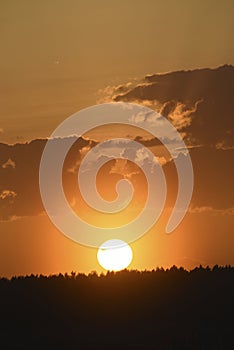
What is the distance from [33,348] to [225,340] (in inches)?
1389

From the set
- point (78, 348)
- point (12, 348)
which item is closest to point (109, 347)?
point (78, 348)

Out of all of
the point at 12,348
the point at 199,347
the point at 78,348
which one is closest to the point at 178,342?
the point at 199,347

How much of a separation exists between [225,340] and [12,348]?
39.2 m

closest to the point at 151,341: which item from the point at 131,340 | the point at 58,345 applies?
the point at 131,340

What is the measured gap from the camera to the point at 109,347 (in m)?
193

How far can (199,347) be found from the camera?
194625 millimetres

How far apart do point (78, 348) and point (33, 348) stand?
8384mm

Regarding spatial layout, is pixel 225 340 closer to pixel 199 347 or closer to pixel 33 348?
pixel 199 347

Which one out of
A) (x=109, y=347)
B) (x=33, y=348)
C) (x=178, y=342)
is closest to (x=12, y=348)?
(x=33, y=348)

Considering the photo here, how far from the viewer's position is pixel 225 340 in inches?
7790

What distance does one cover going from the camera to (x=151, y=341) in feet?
655

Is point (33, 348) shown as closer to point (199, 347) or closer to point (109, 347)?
point (109, 347)

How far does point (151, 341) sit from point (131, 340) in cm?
381

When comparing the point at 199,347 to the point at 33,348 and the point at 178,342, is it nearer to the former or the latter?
the point at 178,342
